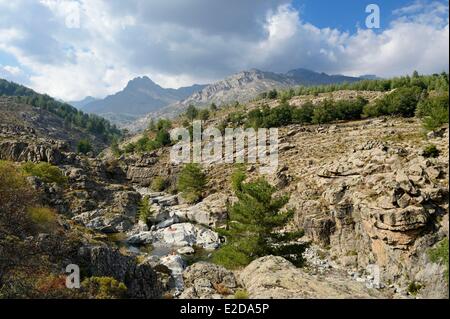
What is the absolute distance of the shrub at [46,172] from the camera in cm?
6631

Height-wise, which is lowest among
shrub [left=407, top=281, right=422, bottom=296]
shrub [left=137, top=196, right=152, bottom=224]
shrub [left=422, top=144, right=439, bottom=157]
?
shrub [left=407, top=281, right=422, bottom=296]

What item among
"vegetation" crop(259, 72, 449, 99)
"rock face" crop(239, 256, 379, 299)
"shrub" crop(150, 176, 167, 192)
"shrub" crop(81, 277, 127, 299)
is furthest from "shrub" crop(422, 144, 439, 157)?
"vegetation" crop(259, 72, 449, 99)

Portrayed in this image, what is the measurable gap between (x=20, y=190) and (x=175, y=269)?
57.4ft

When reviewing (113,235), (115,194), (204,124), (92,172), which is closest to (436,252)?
(113,235)

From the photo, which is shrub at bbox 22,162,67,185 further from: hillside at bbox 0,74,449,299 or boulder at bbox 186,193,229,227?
boulder at bbox 186,193,229,227

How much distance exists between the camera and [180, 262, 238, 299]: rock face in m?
18.8

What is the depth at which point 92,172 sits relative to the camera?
82.2m

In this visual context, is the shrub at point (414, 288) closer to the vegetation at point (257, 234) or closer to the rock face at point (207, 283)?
the vegetation at point (257, 234)

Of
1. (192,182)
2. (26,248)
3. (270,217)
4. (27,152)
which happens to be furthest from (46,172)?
(270,217)

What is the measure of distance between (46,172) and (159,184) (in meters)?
29.0

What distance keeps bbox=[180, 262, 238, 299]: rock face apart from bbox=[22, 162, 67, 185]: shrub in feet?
171

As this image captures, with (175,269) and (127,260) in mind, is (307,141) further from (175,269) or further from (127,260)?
(127,260)
